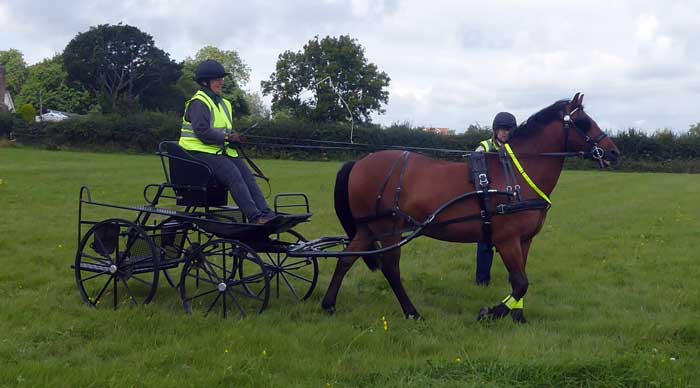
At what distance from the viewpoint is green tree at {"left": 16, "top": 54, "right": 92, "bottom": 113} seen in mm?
75500

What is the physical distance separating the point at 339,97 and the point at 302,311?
52.1m

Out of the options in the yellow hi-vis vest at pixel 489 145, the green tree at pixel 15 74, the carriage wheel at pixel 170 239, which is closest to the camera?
the carriage wheel at pixel 170 239

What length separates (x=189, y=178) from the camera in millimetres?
6633

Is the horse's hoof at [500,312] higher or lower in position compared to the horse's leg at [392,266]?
lower

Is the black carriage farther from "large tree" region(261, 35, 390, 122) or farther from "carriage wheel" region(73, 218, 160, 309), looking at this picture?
"large tree" region(261, 35, 390, 122)

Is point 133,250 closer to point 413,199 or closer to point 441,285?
point 413,199

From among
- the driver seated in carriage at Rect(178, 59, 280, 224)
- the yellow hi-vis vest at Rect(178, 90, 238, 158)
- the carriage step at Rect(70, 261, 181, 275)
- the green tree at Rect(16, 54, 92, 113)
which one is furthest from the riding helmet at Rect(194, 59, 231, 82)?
the green tree at Rect(16, 54, 92, 113)

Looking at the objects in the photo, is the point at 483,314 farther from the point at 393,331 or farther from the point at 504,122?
the point at 504,122

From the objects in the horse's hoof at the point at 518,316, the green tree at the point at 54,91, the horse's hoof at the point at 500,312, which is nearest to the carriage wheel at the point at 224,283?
the horse's hoof at the point at 500,312

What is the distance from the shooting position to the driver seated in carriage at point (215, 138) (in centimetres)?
640

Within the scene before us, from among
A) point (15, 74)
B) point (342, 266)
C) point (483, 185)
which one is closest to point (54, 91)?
point (15, 74)

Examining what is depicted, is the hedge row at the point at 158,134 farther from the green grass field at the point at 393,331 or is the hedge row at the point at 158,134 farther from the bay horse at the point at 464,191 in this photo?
the bay horse at the point at 464,191

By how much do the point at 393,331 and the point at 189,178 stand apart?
264 cm

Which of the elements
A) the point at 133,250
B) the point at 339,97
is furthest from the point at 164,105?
the point at 133,250
